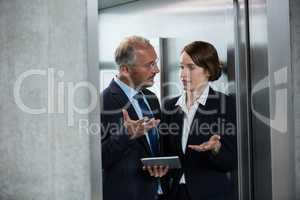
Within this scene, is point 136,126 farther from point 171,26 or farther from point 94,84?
point 171,26

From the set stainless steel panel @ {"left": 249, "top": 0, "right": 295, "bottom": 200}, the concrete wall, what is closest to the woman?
stainless steel panel @ {"left": 249, "top": 0, "right": 295, "bottom": 200}

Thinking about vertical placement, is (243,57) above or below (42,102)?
above

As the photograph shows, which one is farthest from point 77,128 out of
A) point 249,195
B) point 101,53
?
point 249,195

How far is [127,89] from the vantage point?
277 centimetres

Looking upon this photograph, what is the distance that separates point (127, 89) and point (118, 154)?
1.36 feet

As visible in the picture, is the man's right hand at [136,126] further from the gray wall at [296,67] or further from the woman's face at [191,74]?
the gray wall at [296,67]

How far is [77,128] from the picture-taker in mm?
2682

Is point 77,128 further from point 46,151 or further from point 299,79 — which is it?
point 299,79

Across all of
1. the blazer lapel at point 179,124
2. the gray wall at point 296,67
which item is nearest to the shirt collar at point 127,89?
the blazer lapel at point 179,124

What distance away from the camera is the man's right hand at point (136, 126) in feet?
9.11

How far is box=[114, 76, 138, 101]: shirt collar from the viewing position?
8.98 feet

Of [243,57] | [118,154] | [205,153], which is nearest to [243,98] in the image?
[243,57]

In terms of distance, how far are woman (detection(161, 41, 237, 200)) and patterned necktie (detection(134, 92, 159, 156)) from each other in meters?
0.07

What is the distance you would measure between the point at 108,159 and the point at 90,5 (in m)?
0.96
